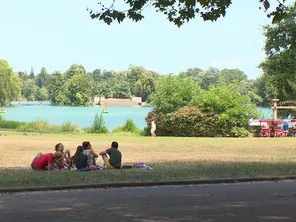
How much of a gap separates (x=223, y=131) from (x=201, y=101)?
2712 millimetres

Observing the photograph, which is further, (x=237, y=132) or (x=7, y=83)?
(x=7, y=83)

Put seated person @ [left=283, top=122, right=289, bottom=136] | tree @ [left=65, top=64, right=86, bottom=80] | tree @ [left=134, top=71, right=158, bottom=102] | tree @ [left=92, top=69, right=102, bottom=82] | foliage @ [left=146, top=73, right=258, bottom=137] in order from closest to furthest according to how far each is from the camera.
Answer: foliage @ [left=146, top=73, right=258, bottom=137] → seated person @ [left=283, top=122, right=289, bottom=136] → tree @ [left=134, top=71, right=158, bottom=102] → tree @ [left=65, top=64, right=86, bottom=80] → tree @ [left=92, top=69, right=102, bottom=82]

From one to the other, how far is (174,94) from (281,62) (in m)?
13.6

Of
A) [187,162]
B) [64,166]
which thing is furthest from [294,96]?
[64,166]

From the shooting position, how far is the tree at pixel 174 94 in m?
38.2

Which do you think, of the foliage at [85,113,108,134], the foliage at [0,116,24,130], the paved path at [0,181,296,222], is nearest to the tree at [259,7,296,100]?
the foliage at [85,113,108,134]

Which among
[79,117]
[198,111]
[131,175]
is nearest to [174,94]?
[198,111]

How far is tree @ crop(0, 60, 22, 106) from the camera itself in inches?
4109

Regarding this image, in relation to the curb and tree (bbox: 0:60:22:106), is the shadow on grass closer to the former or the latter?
the curb

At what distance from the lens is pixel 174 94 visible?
38.8 metres

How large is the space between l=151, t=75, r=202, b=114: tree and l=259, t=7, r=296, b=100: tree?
10412 mm

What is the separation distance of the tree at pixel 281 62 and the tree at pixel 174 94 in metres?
10.4

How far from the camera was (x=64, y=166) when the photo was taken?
14.5 m

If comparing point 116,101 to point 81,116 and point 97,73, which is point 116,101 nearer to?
point 97,73
